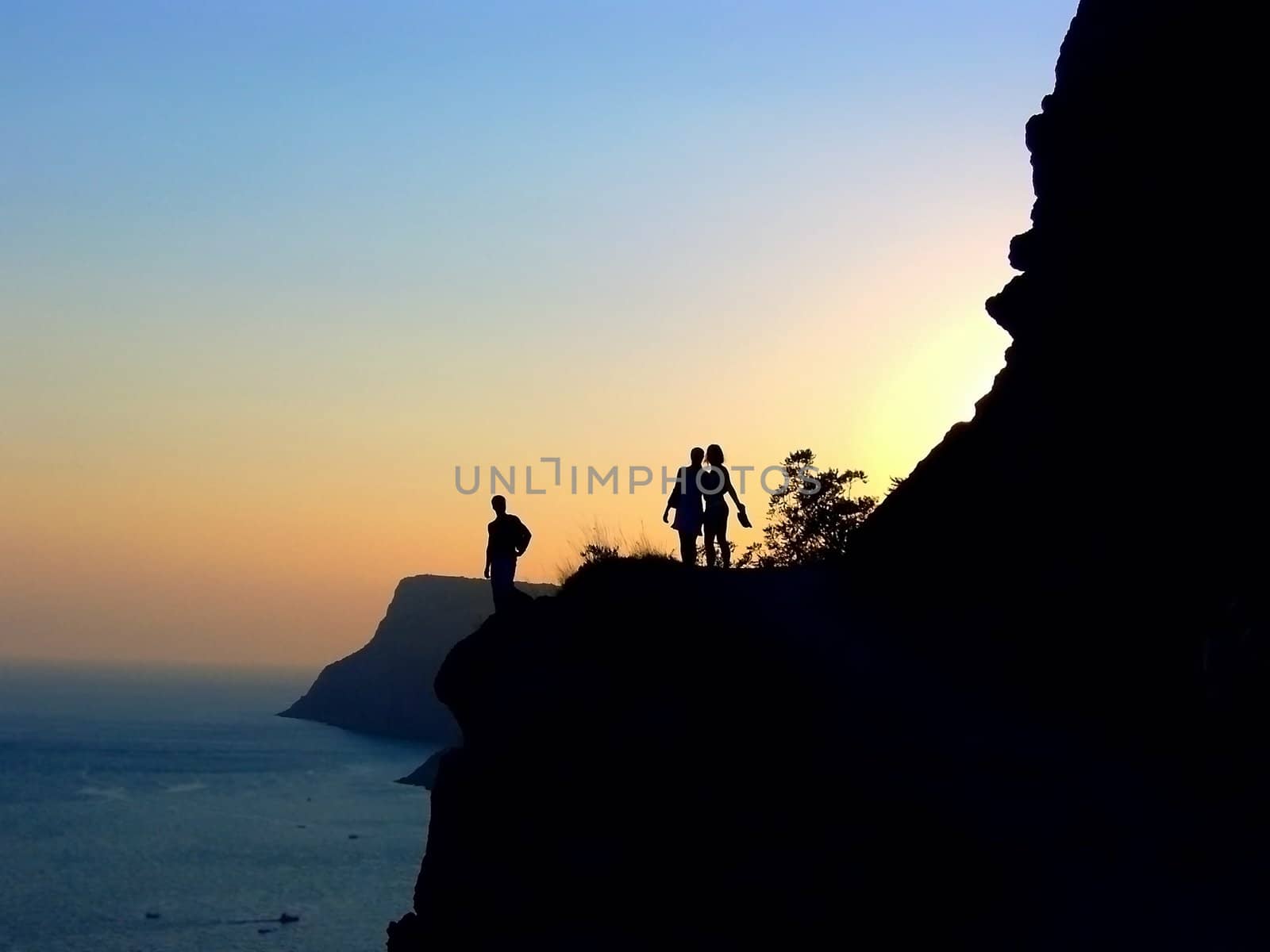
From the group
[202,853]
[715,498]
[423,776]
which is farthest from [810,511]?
[423,776]

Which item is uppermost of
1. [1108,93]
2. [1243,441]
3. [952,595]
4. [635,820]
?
[1108,93]

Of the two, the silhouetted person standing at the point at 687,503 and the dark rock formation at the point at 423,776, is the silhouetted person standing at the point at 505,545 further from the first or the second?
the dark rock formation at the point at 423,776

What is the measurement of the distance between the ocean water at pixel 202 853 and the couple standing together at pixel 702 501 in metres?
51.8

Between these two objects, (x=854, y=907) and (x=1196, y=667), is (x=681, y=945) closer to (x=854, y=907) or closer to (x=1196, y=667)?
(x=854, y=907)

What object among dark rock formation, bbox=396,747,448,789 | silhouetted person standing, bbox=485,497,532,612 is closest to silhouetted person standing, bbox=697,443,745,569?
silhouetted person standing, bbox=485,497,532,612

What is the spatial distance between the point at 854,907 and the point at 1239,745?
3.31 meters

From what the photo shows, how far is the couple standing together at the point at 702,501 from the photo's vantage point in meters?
18.1

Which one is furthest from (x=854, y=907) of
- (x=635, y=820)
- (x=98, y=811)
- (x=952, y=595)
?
(x=98, y=811)

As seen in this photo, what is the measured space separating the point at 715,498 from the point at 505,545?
309 centimetres

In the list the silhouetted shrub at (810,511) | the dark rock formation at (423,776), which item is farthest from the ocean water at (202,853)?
the silhouetted shrub at (810,511)

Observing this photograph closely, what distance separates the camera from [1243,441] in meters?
12.1

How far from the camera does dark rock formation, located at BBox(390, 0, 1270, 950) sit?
34.6 feet

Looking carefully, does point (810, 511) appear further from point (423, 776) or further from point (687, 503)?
point (423, 776)

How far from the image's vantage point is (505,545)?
1684 cm
